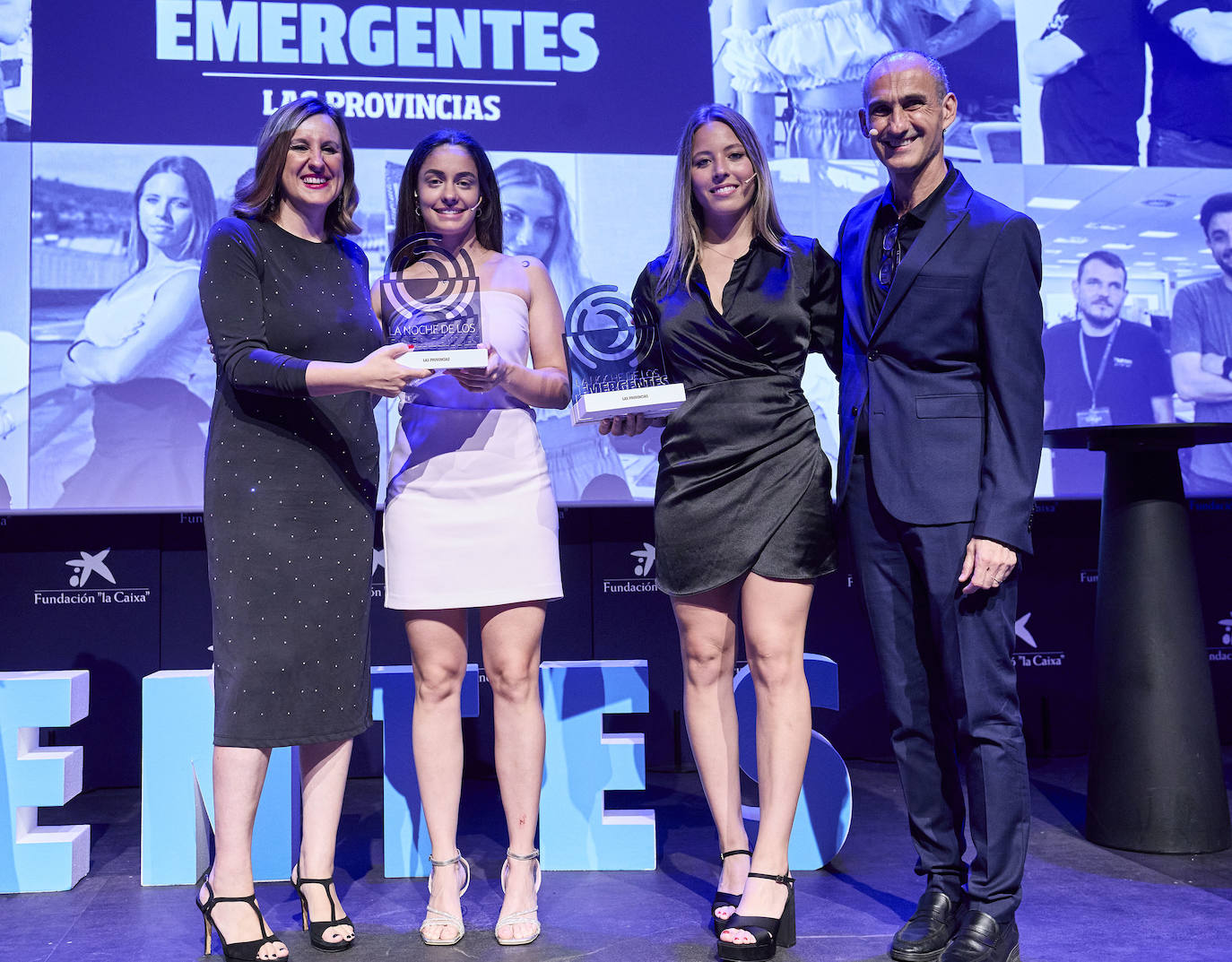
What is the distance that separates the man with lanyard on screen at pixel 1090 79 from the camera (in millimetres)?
4016

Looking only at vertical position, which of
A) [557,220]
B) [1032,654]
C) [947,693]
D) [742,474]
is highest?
[557,220]

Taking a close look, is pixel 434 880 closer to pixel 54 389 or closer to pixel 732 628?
pixel 732 628

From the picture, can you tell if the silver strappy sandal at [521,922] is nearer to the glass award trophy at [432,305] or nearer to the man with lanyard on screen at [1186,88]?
the glass award trophy at [432,305]

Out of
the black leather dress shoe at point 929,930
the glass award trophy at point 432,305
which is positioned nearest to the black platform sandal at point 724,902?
the black leather dress shoe at point 929,930

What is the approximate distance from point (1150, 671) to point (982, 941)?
1275mm

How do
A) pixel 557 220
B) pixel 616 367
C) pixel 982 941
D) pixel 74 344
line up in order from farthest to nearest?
pixel 557 220
pixel 74 344
pixel 616 367
pixel 982 941

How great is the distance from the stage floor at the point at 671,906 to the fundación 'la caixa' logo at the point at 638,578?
1.05 meters

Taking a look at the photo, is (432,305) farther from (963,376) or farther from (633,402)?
(963,376)

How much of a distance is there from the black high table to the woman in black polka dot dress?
6.05ft

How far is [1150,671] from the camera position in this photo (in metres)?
2.92

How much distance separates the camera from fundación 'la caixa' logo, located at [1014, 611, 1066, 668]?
4.23 m

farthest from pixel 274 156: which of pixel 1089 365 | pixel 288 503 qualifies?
pixel 1089 365

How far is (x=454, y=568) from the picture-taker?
2289 mm

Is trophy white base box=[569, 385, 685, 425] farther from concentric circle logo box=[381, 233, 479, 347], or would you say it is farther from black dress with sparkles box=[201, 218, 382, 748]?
black dress with sparkles box=[201, 218, 382, 748]
